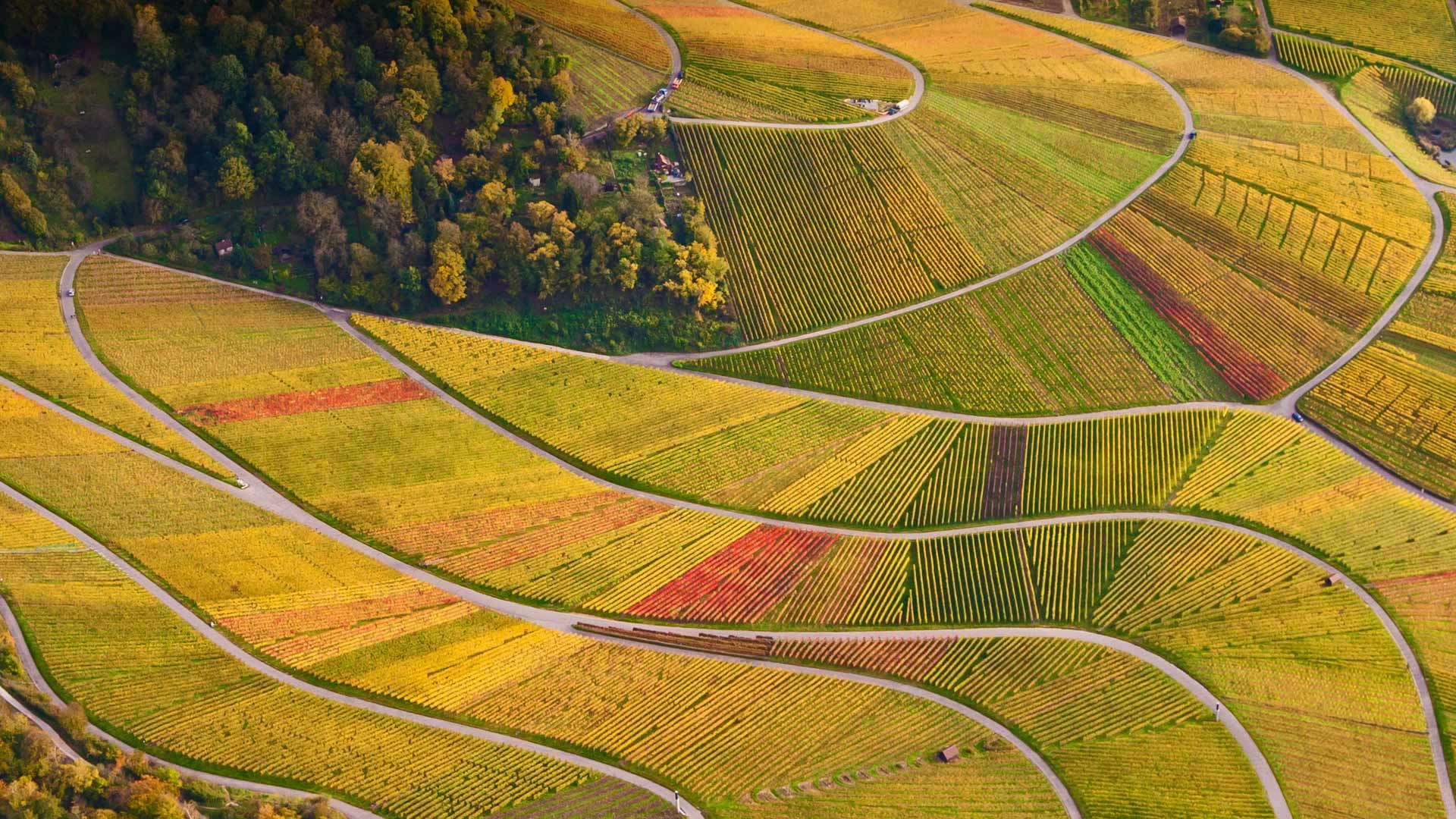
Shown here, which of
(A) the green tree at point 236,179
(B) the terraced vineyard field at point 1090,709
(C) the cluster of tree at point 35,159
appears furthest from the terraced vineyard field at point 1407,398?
(C) the cluster of tree at point 35,159

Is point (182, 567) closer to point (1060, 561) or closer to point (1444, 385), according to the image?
point (1060, 561)

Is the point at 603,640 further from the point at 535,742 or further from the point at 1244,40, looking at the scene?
the point at 1244,40

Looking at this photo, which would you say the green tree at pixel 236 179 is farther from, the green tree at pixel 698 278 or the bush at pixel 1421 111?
the bush at pixel 1421 111

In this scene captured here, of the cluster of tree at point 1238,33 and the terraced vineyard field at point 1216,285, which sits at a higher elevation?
the cluster of tree at point 1238,33

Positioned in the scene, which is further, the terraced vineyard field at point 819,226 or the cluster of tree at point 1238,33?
the cluster of tree at point 1238,33

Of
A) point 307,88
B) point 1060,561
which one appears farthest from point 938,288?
point 307,88

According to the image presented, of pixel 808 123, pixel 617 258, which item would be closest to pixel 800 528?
pixel 617 258

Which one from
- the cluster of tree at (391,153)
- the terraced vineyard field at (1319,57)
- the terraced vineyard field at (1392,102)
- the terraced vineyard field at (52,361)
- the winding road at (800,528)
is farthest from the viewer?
the terraced vineyard field at (1319,57)
